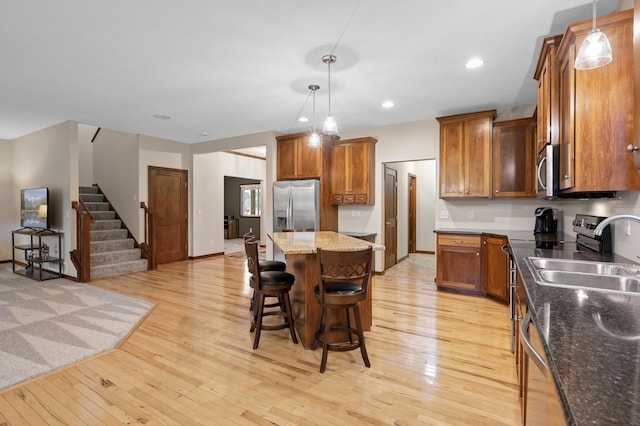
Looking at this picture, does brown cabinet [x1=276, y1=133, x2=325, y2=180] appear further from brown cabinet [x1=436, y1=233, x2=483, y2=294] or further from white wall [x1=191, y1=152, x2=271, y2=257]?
brown cabinet [x1=436, y1=233, x2=483, y2=294]

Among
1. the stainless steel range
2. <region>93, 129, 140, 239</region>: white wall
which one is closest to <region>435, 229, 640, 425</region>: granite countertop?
the stainless steel range

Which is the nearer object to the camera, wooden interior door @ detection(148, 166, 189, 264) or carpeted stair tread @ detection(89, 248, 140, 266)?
carpeted stair tread @ detection(89, 248, 140, 266)

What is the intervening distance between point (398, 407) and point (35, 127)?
24.7 feet

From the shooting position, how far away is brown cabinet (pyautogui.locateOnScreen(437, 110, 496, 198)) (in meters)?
4.48

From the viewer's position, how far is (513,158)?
14.4 feet

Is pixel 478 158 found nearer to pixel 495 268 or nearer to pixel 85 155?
pixel 495 268

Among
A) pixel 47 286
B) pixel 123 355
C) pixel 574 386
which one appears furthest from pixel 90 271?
pixel 574 386

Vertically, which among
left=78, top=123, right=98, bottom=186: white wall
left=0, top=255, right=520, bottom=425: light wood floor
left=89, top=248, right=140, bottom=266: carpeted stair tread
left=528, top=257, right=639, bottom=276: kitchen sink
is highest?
left=78, top=123, right=98, bottom=186: white wall

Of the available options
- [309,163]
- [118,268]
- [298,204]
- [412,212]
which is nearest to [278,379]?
[298,204]

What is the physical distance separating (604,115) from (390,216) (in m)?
4.45

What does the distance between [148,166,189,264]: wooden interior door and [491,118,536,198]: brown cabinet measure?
623cm

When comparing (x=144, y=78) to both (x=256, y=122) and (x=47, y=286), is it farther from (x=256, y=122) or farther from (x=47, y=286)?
(x=47, y=286)

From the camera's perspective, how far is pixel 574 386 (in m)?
0.67

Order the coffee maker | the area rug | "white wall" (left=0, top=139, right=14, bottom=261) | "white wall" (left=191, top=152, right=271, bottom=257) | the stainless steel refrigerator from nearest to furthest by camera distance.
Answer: the area rug < the coffee maker < the stainless steel refrigerator < "white wall" (left=0, top=139, right=14, bottom=261) < "white wall" (left=191, top=152, right=271, bottom=257)
